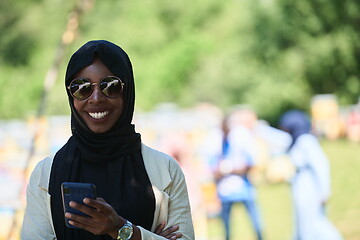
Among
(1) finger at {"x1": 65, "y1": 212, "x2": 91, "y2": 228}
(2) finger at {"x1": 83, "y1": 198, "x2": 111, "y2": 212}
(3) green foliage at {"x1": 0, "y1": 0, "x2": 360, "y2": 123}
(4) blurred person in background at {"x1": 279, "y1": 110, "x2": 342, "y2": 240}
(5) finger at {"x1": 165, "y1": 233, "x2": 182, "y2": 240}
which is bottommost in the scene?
(5) finger at {"x1": 165, "y1": 233, "x2": 182, "y2": 240}

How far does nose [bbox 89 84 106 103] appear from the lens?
2.27 metres

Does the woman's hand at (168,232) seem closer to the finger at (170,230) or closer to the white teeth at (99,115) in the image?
the finger at (170,230)

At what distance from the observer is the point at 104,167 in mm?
2271

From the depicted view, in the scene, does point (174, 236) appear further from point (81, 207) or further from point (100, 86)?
point (100, 86)

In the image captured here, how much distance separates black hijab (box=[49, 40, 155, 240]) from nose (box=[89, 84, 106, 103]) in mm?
75

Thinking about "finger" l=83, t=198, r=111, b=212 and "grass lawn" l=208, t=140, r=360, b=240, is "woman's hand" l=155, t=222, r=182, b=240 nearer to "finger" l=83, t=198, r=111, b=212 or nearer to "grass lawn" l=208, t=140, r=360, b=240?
"finger" l=83, t=198, r=111, b=212

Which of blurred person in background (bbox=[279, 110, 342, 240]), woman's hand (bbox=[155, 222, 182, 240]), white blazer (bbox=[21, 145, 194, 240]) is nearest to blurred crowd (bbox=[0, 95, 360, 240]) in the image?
blurred person in background (bbox=[279, 110, 342, 240])

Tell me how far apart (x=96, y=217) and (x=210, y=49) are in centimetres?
3803

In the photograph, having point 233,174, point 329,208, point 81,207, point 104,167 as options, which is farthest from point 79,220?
point 329,208

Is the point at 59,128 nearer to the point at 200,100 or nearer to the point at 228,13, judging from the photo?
the point at 200,100

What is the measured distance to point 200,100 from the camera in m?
36.0

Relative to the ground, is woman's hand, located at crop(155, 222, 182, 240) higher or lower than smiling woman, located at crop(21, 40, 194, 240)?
lower

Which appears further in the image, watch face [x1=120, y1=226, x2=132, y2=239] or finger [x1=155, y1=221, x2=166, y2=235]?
finger [x1=155, y1=221, x2=166, y2=235]

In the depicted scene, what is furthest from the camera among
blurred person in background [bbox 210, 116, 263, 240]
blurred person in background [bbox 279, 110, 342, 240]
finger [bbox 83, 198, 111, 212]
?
blurred person in background [bbox 210, 116, 263, 240]
